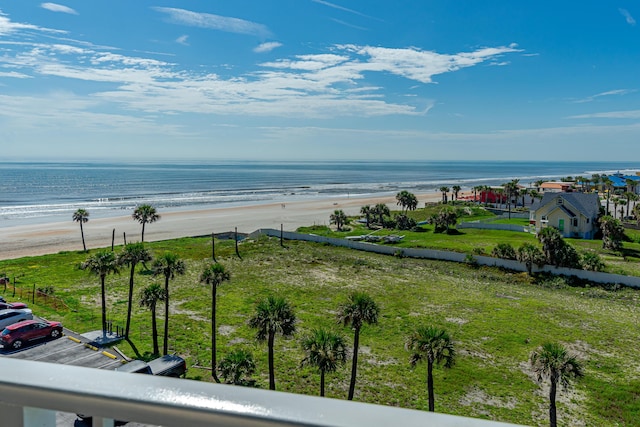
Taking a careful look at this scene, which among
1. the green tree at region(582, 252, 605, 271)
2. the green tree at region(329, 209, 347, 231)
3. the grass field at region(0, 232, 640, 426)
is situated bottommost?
the grass field at region(0, 232, 640, 426)

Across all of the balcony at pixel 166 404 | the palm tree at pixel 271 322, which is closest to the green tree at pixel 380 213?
the palm tree at pixel 271 322

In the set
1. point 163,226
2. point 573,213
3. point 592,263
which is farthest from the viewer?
point 163,226

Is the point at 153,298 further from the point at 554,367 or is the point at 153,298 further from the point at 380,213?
the point at 380,213

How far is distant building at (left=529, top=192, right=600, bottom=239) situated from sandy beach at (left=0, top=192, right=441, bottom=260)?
110 ft

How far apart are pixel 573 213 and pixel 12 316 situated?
55255mm

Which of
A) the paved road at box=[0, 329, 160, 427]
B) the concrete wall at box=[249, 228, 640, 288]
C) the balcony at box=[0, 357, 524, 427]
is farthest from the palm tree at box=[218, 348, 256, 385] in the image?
the concrete wall at box=[249, 228, 640, 288]

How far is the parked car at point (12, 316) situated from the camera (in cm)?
2322

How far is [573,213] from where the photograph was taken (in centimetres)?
5116

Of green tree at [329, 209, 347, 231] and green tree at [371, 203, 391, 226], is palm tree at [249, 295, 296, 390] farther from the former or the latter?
green tree at [371, 203, 391, 226]

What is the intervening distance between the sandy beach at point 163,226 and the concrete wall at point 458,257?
1356 cm

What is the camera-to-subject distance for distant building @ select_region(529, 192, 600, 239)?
5091 cm

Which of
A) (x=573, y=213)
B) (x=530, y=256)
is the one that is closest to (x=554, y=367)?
(x=530, y=256)

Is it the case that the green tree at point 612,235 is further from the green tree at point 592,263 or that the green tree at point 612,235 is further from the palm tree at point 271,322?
the palm tree at point 271,322

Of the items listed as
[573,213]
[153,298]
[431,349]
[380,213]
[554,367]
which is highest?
[573,213]
